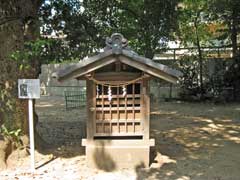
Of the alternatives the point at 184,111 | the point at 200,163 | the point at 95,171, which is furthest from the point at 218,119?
the point at 95,171

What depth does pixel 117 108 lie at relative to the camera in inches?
278

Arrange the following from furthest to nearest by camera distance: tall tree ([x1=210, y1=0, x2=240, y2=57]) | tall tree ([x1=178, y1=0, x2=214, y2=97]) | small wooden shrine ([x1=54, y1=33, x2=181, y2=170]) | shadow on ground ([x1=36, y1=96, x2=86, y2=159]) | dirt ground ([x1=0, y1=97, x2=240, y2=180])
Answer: tall tree ([x1=178, y1=0, x2=214, y2=97]), tall tree ([x1=210, y1=0, x2=240, y2=57]), shadow on ground ([x1=36, y1=96, x2=86, y2=159]), small wooden shrine ([x1=54, y1=33, x2=181, y2=170]), dirt ground ([x1=0, y1=97, x2=240, y2=180])

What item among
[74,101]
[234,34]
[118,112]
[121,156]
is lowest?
[121,156]

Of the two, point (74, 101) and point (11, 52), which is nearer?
point (11, 52)

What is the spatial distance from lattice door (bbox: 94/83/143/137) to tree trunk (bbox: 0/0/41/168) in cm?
139

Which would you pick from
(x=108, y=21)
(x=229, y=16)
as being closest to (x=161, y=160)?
(x=108, y=21)

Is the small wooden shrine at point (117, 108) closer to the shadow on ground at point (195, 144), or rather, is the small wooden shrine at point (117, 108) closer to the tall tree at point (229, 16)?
the shadow on ground at point (195, 144)

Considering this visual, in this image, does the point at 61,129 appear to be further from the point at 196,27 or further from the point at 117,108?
the point at 196,27

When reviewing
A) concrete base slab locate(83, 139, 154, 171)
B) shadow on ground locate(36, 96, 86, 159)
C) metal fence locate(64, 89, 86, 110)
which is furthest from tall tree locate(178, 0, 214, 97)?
concrete base slab locate(83, 139, 154, 171)

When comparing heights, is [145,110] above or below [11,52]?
below

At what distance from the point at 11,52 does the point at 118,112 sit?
6.44 feet

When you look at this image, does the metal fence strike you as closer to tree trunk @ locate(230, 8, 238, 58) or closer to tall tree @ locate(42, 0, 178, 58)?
tall tree @ locate(42, 0, 178, 58)

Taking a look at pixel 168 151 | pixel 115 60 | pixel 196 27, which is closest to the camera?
pixel 115 60

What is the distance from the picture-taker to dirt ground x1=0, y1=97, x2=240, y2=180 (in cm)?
659
